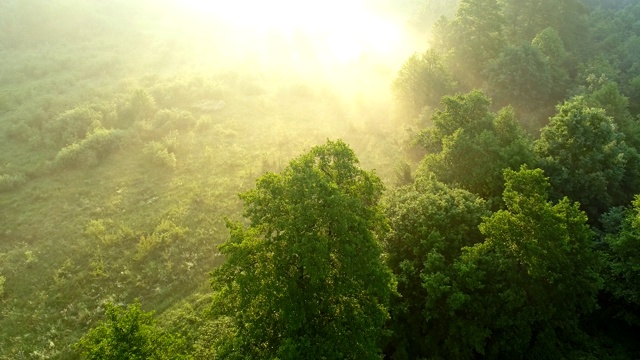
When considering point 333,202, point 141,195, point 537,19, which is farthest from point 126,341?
point 537,19

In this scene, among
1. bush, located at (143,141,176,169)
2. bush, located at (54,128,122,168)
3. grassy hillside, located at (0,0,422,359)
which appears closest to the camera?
grassy hillside, located at (0,0,422,359)

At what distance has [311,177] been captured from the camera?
17.7 m

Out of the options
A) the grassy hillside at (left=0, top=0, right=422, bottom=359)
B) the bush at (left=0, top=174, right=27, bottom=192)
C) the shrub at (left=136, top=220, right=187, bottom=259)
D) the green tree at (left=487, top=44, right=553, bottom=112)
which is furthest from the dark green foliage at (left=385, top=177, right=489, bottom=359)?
the bush at (left=0, top=174, right=27, bottom=192)

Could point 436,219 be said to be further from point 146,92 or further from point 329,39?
point 329,39

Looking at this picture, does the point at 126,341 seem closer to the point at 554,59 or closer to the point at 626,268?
the point at 626,268

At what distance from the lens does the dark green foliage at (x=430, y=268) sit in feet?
69.4

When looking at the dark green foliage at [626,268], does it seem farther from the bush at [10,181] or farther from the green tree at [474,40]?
the bush at [10,181]

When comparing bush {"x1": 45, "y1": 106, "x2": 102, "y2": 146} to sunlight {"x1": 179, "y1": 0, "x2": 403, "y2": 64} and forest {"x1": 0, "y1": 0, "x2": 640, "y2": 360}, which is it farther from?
sunlight {"x1": 179, "y1": 0, "x2": 403, "y2": 64}

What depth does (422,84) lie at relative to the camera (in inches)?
1950

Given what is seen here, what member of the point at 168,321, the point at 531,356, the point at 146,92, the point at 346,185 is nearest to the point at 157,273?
the point at 168,321

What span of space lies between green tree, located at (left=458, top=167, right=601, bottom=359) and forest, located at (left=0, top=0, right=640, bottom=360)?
11 centimetres

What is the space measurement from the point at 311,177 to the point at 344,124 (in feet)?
112

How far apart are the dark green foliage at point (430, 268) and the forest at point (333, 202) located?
4.8 inches

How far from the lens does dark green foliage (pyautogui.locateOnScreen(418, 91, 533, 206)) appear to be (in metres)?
28.5
